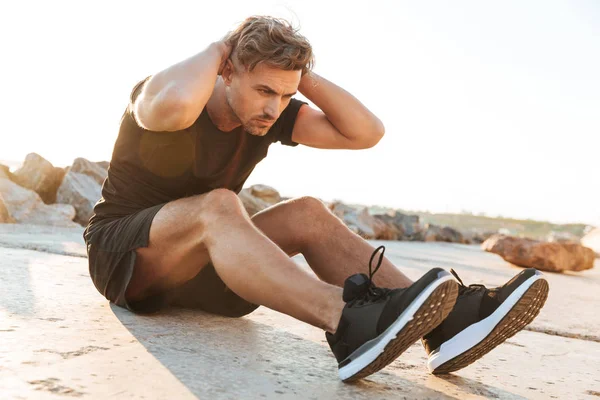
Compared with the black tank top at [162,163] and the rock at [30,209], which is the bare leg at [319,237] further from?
the rock at [30,209]

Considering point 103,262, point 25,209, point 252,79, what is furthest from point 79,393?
point 25,209

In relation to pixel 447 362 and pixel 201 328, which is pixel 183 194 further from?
pixel 447 362

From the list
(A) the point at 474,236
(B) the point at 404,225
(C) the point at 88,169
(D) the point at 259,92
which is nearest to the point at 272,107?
(D) the point at 259,92

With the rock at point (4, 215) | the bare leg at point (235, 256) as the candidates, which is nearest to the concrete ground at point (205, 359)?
the bare leg at point (235, 256)

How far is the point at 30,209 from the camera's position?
5.16 metres

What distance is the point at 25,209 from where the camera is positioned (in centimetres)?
513

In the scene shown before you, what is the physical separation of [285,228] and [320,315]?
1.94 ft

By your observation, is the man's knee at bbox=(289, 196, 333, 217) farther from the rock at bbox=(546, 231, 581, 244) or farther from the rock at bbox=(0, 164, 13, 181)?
the rock at bbox=(546, 231, 581, 244)

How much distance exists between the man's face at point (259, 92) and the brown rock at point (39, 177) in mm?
4597

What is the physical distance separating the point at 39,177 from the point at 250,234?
5034mm

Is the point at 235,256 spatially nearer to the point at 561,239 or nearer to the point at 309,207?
the point at 309,207

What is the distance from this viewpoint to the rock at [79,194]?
5555 millimetres

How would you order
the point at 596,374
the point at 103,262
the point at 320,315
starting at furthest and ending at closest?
the point at 103,262
the point at 596,374
the point at 320,315

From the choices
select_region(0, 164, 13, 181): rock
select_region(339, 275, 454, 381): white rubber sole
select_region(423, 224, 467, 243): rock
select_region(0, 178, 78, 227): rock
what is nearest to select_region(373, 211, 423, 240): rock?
select_region(423, 224, 467, 243): rock
